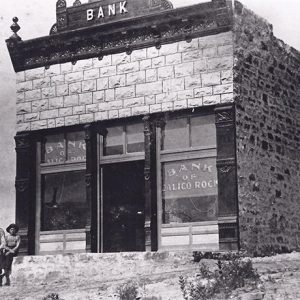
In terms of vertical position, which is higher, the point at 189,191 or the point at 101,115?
the point at 101,115

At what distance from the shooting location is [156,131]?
1559 cm

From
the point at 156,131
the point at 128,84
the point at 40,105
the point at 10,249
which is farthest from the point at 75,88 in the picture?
the point at 10,249

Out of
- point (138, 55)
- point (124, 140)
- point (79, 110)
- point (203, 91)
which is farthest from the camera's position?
point (79, 110)

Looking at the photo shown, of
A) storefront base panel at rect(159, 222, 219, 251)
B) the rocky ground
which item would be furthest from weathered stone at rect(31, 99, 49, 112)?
storefront base panel at rect(159, 222, 219, 251)

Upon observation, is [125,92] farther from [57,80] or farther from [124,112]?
[57,80]

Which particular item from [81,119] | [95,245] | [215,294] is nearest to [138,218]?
[95,245]

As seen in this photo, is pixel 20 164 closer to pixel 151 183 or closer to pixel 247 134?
pixel 151 183

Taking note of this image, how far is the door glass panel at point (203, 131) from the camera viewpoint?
1496 centimetres

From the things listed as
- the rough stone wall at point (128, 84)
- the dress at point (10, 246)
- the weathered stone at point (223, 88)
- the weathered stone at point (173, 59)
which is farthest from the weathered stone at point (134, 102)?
the dress at point (10, 246)

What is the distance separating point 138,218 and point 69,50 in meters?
4.33

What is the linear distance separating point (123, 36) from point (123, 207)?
3952 millimetres

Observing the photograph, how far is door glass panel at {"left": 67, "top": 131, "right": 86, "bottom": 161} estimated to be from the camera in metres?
16.4

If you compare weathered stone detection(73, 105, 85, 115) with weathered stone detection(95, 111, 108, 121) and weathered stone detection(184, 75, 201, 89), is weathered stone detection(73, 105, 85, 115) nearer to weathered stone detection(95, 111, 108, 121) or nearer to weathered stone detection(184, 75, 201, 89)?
weathered stone detection(95, 111, 108, 121)

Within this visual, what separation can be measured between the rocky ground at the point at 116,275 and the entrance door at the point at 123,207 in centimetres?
229
